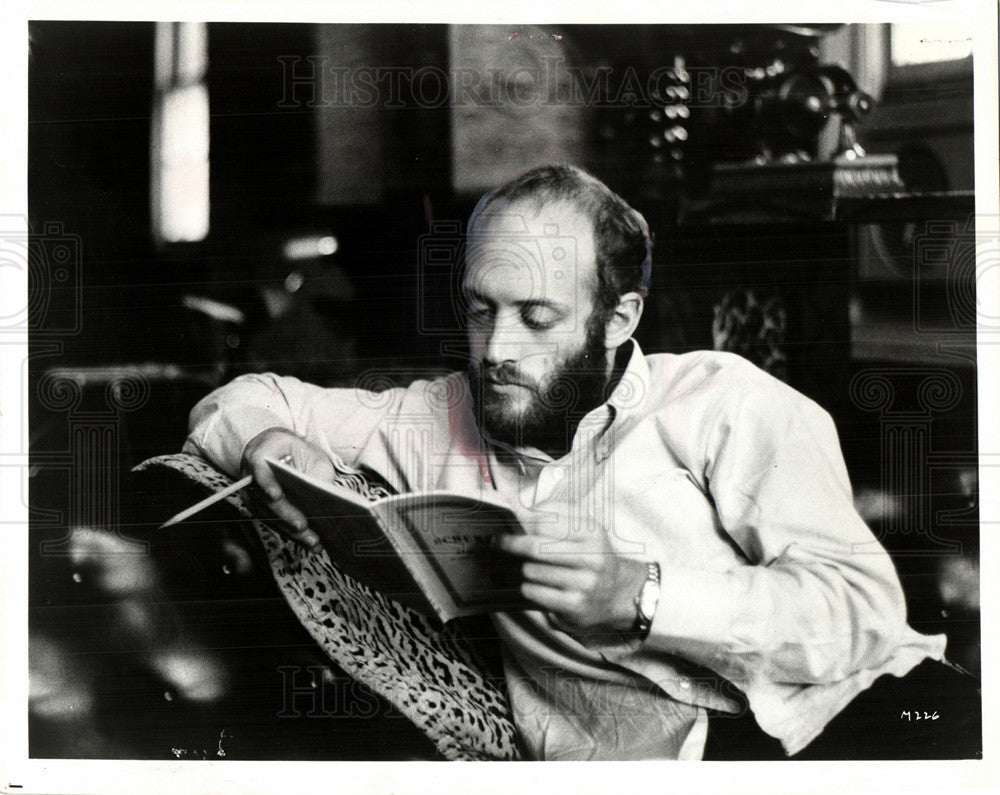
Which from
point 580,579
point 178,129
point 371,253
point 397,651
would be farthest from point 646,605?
point 178,129

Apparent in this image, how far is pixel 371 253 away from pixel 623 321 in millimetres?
487

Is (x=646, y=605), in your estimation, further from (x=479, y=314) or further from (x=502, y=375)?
(x=479, y=314)

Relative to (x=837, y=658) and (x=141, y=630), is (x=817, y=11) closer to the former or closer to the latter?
(x=837, y=658)

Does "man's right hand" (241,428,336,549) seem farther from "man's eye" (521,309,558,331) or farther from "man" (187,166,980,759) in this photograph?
"man's eye" (521,309,558,331)

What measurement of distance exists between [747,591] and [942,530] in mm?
412

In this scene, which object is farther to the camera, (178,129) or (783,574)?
(178,129)

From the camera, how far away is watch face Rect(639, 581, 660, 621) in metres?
1.52

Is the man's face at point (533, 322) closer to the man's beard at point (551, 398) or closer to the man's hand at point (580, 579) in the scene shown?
the man's beard at point (551, 398)

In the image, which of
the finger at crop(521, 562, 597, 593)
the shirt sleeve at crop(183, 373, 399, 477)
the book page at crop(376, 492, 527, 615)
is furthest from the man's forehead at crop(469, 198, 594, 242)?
the finger at crop(521, 562, 597, 593)

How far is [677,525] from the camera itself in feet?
5.02

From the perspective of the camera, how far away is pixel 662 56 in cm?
161

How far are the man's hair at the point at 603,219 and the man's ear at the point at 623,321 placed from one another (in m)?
0.01
